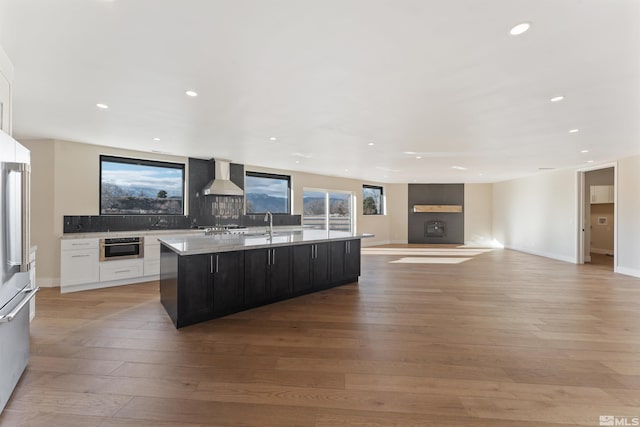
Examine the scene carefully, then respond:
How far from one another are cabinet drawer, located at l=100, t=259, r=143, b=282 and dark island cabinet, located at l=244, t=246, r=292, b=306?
268 cm

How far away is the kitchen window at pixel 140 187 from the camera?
530 cm

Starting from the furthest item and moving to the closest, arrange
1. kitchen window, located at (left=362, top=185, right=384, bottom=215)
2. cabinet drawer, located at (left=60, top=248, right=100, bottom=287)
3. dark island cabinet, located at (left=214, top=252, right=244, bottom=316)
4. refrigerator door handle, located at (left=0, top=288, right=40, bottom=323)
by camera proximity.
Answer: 1. kitchen window, located at (left=362, top=185, right=384, bottom=215)
2. cabinet drawer, located at (left=60, top=248, right=100, bottom=287)
3. dark island cabinet, located at (left=214, top=252, right=244, bottom=316)
4. refrigerator door handle, located at (left=0, top=288, right=40, bottom=323)

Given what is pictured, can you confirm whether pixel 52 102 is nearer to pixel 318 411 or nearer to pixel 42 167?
pixel 42 167

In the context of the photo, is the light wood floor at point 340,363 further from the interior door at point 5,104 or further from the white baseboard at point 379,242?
the white baseboard at point 379,242

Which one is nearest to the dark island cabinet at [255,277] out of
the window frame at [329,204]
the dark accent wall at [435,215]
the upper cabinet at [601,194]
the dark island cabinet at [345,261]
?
the dark island cabinet at [345,261]

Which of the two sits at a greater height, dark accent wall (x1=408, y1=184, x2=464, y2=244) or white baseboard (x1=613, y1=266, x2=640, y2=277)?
dark accent wall (x1=408, y1=184, x2=464, y2=244)

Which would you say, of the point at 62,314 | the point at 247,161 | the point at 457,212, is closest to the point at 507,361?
the point at 62,314

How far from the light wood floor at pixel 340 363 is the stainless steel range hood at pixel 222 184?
261cm

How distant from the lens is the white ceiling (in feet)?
5.59

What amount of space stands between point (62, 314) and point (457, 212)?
1134 cm

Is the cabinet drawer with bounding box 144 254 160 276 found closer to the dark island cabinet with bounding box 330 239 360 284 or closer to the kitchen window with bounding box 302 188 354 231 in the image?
the dark island cabinet with bounding box 330 239 360 284

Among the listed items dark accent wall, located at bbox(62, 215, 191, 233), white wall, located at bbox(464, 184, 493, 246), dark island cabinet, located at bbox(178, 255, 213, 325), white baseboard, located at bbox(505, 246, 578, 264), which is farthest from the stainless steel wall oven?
white wall, located at bbox(464, 184, 493, 246)

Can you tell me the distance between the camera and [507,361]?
2.41 m

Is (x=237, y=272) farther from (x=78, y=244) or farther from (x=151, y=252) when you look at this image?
(x=78, y=244)
